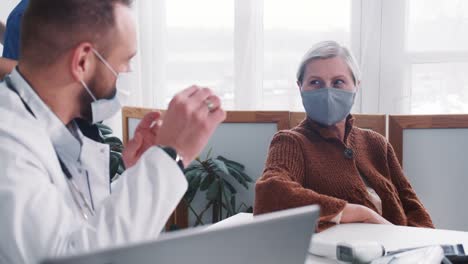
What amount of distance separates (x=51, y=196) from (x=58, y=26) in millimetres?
308

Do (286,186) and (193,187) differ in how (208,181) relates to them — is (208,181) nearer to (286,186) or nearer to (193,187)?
(193,187)

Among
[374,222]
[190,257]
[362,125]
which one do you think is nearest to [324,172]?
[374,222]

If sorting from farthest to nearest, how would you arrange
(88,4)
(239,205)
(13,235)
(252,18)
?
(252,18), (239,205), (88,4), (13,235)

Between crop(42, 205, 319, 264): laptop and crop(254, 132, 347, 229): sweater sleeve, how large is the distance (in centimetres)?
74

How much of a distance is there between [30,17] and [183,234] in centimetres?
56

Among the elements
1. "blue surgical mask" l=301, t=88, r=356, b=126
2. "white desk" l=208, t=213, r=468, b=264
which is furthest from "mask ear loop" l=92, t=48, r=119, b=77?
"blue surgical mask" l=301, t=88, r=356, b=126

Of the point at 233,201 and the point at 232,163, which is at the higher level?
the point at 232,163

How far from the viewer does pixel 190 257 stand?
1.80 feet

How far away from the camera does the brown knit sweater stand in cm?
161

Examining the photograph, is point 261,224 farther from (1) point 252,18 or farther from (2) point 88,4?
(1) point 252,18

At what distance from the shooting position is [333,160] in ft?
5.50

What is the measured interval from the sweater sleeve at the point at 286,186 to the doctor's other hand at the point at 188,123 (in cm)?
59

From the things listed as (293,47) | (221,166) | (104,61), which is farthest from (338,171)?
(293,47)

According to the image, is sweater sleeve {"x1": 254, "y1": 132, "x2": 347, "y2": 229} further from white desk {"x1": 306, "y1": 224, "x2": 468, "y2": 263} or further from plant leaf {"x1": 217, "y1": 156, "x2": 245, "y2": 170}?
plant leaf {"x1": 217, "y1": 156, "x2": 245, "y2": 170}
